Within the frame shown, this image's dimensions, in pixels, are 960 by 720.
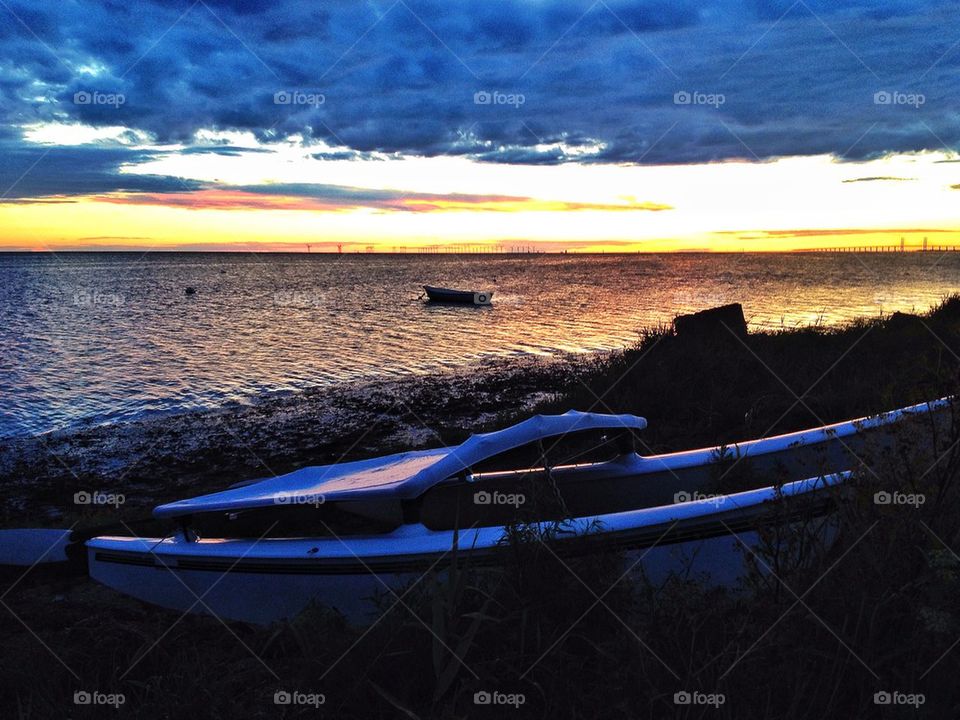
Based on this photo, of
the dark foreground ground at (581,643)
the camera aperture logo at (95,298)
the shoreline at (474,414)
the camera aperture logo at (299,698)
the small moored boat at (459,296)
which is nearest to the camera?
the dark foreground ground at (581,643)

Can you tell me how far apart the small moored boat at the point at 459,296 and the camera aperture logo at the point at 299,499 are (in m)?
39.0

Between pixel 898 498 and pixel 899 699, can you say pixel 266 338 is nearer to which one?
pixel 898 498

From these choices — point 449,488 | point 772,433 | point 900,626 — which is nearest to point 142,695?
point 449,488

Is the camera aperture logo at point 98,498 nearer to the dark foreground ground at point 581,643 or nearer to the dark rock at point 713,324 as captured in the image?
the dark foreground ground at point 581,643

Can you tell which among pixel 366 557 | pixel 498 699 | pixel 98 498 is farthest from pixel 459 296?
pixel 498 699

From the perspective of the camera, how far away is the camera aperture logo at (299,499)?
4422mm

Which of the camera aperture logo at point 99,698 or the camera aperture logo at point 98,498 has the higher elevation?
the camera aperture logo at point 99,698

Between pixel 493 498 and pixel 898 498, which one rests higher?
pixel 898 498

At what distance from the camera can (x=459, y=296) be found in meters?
45.4

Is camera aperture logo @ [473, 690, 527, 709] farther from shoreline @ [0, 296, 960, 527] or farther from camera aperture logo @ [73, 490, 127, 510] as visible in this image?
camera aperture logo @ [73, 490, 127, 510]

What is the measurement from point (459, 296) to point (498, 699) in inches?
1696

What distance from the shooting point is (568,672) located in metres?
2.97

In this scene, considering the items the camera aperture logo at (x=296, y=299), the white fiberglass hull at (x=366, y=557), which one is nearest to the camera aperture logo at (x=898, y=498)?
the white fiberglass hull at (x=366, y=557)

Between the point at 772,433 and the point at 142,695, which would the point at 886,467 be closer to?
the point at 142,695
